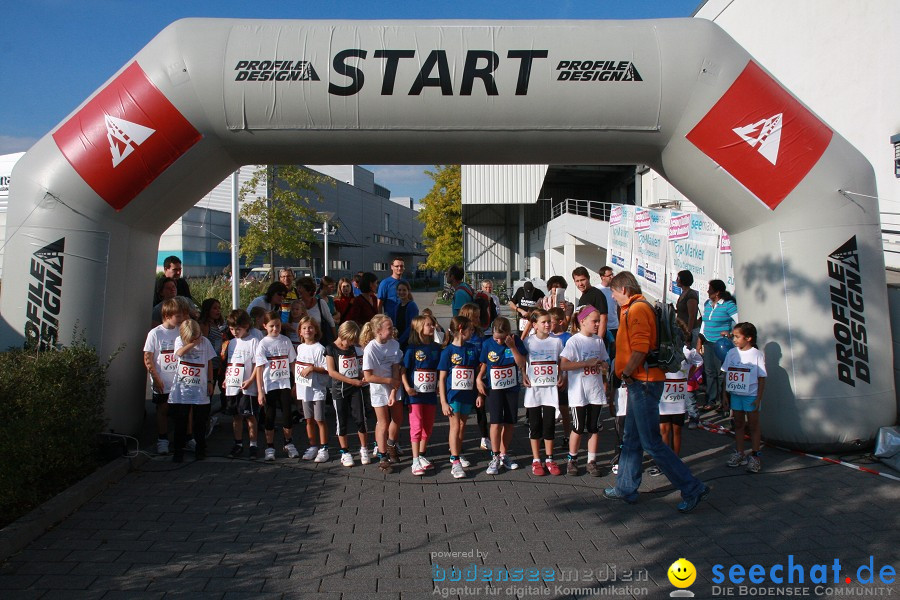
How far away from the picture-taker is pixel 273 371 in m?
6.16

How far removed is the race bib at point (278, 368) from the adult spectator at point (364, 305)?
1997 mm

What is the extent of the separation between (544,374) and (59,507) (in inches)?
159

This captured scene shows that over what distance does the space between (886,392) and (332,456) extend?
5.44 metres

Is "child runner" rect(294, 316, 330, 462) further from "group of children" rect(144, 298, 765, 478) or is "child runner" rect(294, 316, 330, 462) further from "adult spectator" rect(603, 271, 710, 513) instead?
"adult spectator" rect(603, 271, 710, 513)

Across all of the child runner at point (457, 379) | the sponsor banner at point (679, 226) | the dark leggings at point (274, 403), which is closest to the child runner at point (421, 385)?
the child runner at point (457, 379)

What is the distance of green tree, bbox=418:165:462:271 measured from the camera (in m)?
37.0

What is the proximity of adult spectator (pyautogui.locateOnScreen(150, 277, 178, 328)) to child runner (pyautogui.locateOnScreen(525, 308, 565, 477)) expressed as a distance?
4140 millimetres

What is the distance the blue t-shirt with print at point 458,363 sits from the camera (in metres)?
5.82

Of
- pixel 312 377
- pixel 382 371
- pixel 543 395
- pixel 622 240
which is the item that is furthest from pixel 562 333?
pixel 622 240

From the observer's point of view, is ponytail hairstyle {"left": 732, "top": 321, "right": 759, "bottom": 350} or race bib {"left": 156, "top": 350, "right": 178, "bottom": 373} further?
race bib {"left": 156, "top": 350, "right": 178, "bottom": 373}

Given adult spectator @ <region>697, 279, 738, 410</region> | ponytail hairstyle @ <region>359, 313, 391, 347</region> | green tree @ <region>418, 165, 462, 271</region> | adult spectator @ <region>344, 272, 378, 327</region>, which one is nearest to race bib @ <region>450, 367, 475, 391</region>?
ponytail hairstyle @ <region>359, 313, 391, 347</region>

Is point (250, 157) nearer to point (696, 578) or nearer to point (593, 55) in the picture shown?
point (593, 55)

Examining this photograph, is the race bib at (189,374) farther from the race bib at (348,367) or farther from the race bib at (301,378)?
the race bib at (348,367)

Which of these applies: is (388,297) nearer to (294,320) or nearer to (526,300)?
(294,320)
